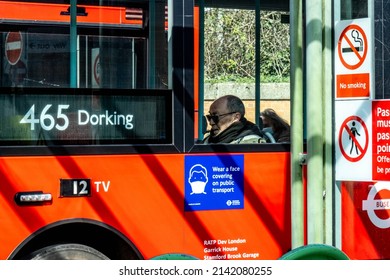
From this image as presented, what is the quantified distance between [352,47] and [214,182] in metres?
1.30

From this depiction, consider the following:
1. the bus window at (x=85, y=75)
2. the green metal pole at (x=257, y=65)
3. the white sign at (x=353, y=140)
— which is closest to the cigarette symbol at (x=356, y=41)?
the white sign at (x=353, y=140)

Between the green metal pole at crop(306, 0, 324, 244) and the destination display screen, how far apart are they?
0.95 m

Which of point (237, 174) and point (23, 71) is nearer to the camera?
point (23, 71)

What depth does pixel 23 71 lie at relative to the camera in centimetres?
611

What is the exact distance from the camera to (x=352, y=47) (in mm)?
6660

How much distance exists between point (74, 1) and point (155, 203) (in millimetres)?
1393

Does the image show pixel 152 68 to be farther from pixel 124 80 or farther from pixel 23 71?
pixel 23 71

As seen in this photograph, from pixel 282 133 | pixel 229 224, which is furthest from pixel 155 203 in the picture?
pixel 282 133

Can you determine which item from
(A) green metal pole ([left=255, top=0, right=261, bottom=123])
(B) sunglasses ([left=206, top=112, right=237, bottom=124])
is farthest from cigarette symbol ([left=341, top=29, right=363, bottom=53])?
(B) sunglasses ([left=206, top=112, right=237, bottom=124])

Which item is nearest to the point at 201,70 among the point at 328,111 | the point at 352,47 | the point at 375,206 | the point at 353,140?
the point at 328,111

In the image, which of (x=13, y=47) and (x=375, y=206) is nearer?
(x=13, y=47)

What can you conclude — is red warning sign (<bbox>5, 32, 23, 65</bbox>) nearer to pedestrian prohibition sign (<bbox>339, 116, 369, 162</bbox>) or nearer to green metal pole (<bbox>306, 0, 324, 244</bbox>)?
green metal pole (<bbox>306, 0, 324, 244</bbox>)

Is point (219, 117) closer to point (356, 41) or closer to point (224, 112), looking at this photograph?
point (224, 112)
